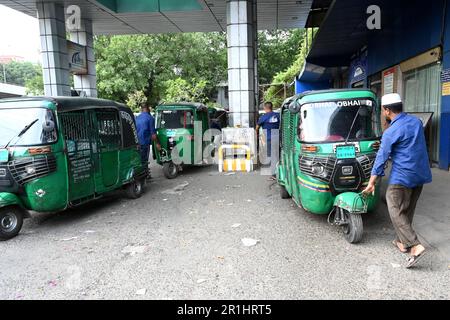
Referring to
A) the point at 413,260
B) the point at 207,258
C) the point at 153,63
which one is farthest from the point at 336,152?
the point at 153,63

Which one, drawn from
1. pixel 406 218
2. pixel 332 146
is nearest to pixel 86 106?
pixel 332 146

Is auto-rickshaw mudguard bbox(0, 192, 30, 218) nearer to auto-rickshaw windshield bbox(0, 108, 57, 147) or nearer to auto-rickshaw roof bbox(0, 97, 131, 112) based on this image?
auto-rickshaw windshield bbox(0, 108, 57, 147)

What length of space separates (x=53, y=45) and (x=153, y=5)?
399cm

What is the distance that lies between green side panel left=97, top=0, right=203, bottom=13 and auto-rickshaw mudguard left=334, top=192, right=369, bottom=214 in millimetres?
11740

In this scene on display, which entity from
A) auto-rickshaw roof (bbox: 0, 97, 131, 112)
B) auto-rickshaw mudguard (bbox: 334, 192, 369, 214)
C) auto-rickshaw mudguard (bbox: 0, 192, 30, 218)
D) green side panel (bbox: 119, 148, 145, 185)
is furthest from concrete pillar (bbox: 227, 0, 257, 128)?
auto-rickshaw mudguard (bbox: 0, 192, 30, 218)

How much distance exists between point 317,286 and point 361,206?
1.42m

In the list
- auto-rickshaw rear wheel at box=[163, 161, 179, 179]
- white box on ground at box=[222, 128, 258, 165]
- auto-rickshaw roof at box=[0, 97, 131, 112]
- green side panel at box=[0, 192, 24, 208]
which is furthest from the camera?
white box on ground at box=[222, 128, 258, 165]

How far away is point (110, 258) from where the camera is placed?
4645 mm

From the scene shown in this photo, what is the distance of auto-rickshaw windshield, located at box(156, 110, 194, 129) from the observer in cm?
1058

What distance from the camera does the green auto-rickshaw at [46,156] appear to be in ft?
17.9

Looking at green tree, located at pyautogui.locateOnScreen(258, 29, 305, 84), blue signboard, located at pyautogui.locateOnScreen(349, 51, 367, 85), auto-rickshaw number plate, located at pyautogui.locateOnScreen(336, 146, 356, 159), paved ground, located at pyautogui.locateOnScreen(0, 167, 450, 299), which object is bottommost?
paved ground, located at pyautogui.locateOnScreen(0, 167, 450, 299)

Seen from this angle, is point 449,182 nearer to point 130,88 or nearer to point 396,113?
point 396,113

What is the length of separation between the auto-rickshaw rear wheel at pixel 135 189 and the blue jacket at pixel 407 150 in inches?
207

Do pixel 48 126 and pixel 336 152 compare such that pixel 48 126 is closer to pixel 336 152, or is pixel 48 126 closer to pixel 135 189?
pixel 135 189
